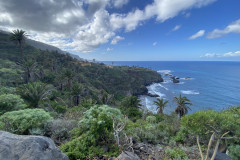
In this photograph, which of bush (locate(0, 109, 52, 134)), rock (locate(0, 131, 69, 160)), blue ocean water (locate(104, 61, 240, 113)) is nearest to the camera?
rock (locate(0, 131, 69, 160))

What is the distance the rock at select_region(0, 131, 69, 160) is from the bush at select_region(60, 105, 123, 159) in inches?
37.8

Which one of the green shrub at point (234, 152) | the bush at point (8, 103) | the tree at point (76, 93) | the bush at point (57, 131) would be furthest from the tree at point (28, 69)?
the green shrub at point (234, 152)

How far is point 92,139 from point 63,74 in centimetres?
3336

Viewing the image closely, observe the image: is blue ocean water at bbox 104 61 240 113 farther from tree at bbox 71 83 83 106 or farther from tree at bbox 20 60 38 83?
tree at bbox 20 60 38 83

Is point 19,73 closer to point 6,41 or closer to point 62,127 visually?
point 62,127

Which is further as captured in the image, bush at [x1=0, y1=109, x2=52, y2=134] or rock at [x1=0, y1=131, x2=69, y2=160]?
bush at [x1=0, y1=109, x2=52, y2=134]

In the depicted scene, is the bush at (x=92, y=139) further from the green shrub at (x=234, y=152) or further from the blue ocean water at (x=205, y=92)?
the blue ocean water at (x=205, y=92)

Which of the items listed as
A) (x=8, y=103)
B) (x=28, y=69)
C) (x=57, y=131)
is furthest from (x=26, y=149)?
(x=28, y=69)

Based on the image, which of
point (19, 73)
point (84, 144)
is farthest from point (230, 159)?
point (19, 73)

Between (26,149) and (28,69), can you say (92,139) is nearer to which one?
(26,149)

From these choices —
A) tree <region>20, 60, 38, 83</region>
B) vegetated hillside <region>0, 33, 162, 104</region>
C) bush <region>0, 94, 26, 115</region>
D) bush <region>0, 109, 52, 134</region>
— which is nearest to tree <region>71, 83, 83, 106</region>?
vegetated hillside <region>0, 33, 162, 104</region>

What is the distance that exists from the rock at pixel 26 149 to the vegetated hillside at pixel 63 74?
85.9ft

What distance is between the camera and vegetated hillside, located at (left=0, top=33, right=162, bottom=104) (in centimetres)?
3182

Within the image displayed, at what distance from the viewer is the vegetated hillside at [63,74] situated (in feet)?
104
